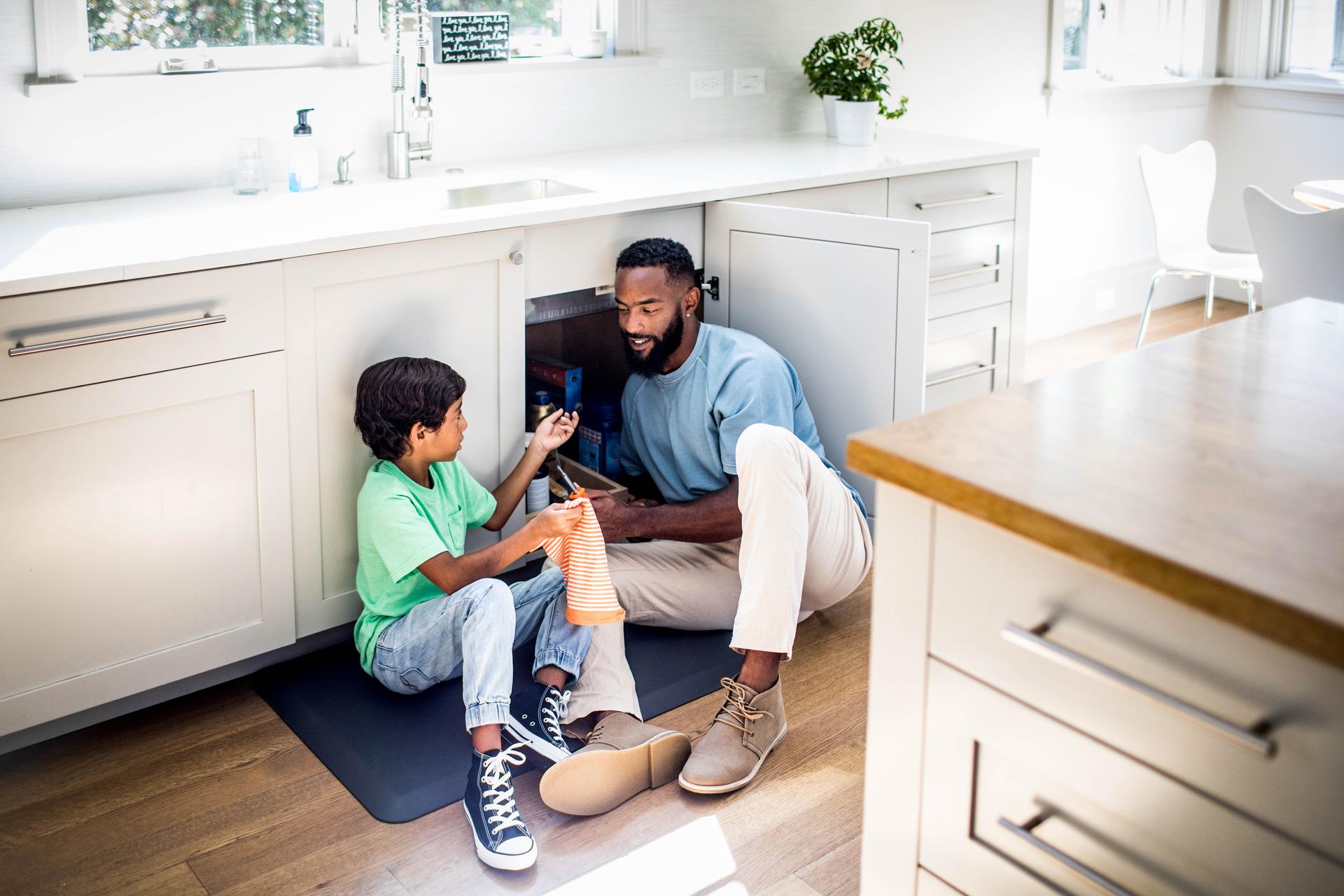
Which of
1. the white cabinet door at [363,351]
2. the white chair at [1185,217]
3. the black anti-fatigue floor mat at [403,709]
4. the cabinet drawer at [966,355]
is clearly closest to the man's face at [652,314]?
the white cabinet door at [363,351]

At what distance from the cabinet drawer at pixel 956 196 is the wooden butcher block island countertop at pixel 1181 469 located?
1782mm

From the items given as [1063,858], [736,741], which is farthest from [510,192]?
[1063,858]

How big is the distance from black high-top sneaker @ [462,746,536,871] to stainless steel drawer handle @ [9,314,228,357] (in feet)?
2.71

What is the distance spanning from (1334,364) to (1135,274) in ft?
13.4

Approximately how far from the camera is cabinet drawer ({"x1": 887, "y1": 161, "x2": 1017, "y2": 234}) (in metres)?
3.09

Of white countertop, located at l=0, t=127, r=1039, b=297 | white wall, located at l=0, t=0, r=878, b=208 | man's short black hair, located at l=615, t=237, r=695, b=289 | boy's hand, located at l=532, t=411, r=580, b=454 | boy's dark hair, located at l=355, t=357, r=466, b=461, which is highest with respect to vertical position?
white wall, located at l=0, t=0, r=878, b=208

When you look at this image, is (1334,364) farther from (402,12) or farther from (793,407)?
(402,12)

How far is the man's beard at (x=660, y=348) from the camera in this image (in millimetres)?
2500

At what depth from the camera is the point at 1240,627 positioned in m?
0.82

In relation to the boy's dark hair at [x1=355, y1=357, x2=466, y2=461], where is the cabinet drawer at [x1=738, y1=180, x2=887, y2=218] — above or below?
above

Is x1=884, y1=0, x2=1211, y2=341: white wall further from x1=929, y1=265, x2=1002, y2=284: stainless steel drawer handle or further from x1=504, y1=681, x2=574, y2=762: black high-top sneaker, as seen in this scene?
x1=504, y1=681, x2=574, y2=762: black high-top sneaker

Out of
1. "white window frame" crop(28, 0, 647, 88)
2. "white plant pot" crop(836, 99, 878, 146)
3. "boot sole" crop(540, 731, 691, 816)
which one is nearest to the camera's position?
"boot sole" crop(540, 731, 691, 816)

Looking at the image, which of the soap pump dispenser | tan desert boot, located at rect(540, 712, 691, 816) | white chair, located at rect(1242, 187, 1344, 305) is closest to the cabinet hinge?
the soap pump dispenser

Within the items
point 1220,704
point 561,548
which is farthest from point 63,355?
point 1220,704
